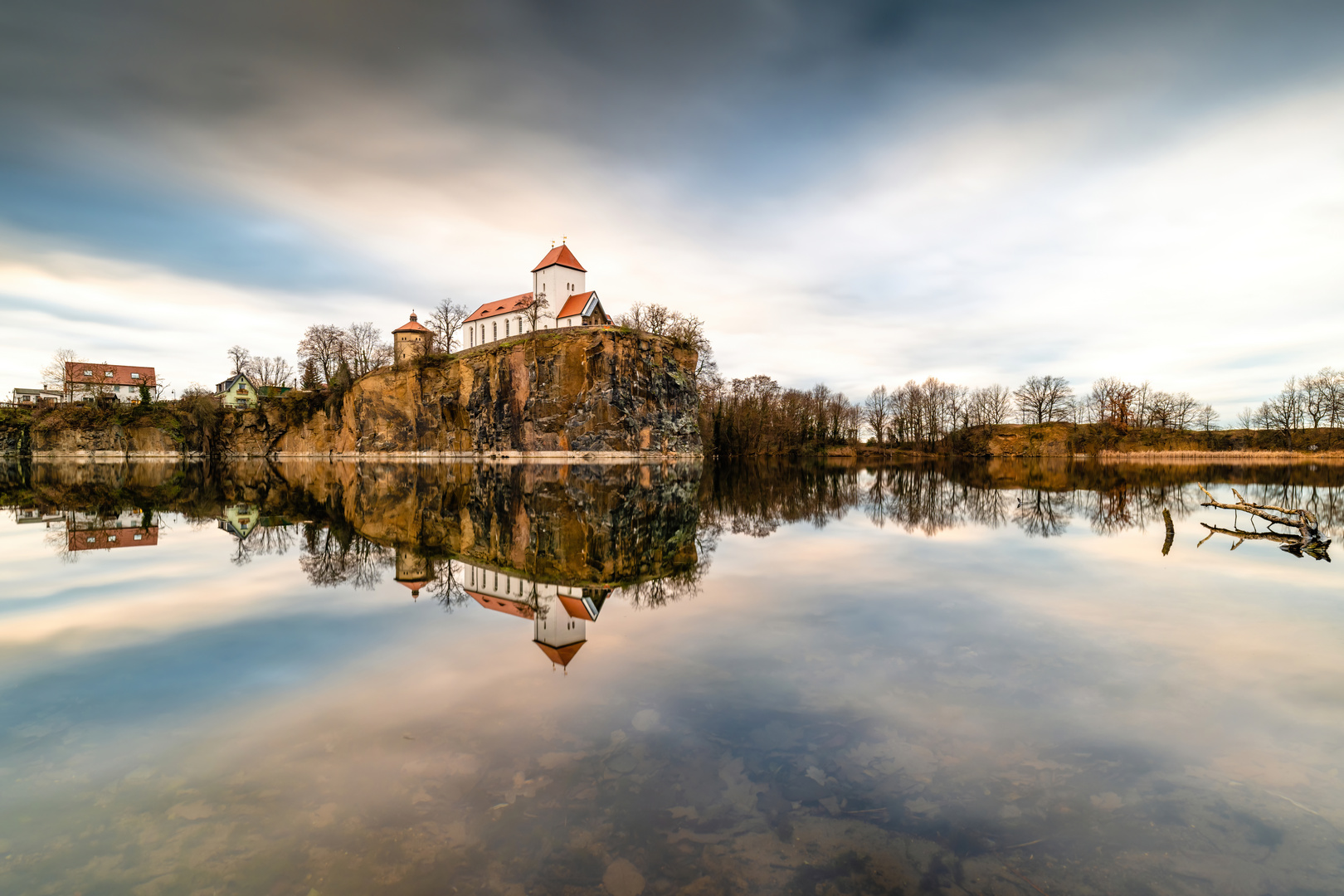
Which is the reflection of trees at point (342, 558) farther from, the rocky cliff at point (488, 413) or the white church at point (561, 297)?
the white church at point (561, 297)

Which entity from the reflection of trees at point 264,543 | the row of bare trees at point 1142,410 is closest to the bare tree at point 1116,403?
the row of bare trees at point 1142,410

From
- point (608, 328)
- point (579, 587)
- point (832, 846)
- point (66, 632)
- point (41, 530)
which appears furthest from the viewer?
point (608, 328)

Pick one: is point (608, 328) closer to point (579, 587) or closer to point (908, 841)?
point (579, 587)

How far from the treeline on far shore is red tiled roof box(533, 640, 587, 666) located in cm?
7201

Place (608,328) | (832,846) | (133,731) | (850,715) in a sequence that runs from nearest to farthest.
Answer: (832,846) → (133,731) → (850,715) → (608,328)

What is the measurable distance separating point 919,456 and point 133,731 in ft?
317

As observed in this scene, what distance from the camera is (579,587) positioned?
9594mm

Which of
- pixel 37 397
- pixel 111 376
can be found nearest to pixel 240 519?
pixel 111 376

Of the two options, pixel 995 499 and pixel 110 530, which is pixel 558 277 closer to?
pixel 995 499

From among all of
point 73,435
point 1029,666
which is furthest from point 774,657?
point 73,435

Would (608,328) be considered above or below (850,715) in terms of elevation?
above

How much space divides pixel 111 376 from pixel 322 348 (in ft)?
123

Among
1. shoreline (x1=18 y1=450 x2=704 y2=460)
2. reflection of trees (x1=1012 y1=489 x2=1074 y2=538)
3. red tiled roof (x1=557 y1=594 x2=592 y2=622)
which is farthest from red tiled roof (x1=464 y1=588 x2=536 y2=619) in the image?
shoreline (x1=18 y1=450 x2=704 y2=460)

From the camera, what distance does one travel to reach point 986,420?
100 meters
